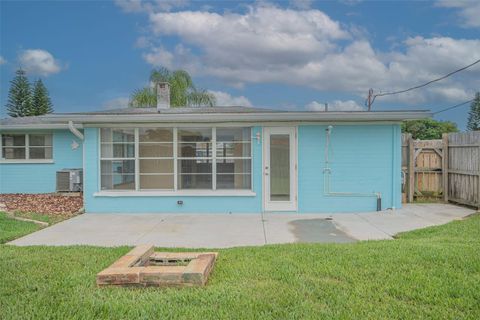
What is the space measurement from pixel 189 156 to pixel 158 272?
225 inches

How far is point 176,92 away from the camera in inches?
1000

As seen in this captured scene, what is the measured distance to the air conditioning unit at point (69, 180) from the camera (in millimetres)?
12305

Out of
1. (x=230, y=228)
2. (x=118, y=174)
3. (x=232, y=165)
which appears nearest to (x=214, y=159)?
(x=232, y=165)

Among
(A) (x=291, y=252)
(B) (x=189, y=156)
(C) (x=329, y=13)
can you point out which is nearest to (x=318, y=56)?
(C) (x=329, y=13)

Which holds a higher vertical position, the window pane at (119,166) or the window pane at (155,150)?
the window pane at (155,150)

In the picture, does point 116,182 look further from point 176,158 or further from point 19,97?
point 19,97

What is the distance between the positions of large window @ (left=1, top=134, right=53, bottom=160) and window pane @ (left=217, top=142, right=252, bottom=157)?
7.51 meters

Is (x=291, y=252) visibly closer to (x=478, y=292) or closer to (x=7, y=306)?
(x=478, y=292)

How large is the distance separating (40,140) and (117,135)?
5617 millimetres

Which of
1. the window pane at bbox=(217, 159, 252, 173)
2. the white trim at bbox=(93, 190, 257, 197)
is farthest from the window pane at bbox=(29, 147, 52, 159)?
the window pane at bbox=(217, 159, 252, 173)

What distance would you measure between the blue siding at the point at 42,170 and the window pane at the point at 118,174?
4.25 metres

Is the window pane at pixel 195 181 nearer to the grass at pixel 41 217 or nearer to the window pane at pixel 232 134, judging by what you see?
the window pane at pixel 232 134

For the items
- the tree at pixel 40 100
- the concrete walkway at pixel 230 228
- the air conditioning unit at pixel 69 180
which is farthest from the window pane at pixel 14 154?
the tree at pixel 40 100

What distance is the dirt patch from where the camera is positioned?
30.7 feet
